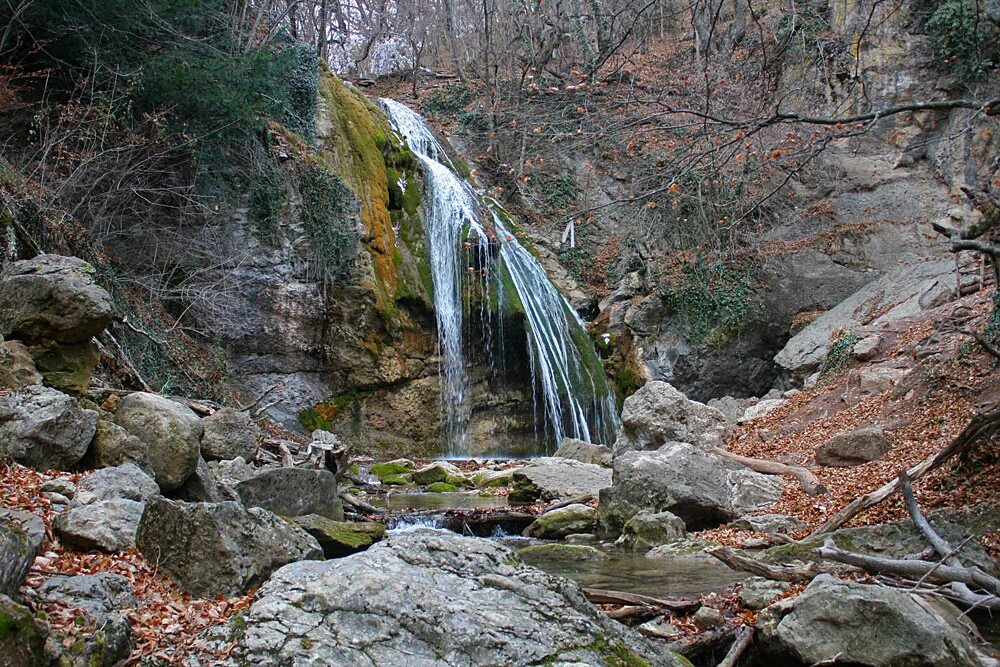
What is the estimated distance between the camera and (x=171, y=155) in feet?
41.4

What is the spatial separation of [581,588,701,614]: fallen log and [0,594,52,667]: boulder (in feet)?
8.50

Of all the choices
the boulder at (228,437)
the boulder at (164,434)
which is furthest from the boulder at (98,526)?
the boulder at (228,437)

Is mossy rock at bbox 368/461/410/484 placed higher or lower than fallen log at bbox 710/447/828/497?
lower

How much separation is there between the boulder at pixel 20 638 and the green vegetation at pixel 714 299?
56.6 ft

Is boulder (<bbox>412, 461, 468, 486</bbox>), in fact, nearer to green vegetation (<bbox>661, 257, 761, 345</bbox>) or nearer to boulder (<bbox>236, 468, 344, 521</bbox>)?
boulder (<bbox>236, 468, 344, 521</bbox>)

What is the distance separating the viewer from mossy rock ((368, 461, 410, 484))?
12625 millimetres

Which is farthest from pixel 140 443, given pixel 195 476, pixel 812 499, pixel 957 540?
pixel 812 499

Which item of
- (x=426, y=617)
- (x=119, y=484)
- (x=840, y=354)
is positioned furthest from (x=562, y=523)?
(x=840, y=354)

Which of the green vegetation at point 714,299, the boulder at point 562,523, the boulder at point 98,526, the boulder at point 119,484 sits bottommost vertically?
the boulder at point 562,523

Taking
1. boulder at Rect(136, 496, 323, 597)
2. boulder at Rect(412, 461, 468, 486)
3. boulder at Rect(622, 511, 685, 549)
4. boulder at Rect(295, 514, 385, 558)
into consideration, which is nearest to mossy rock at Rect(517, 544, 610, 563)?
boulder at Rect(622, 511, 685, 549)

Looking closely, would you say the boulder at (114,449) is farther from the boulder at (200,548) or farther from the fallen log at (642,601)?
the fallen log at (642,601)

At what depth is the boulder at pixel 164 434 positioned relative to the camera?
5504mm

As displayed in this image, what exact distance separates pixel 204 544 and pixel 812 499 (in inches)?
235

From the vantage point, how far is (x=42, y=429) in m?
4.82
